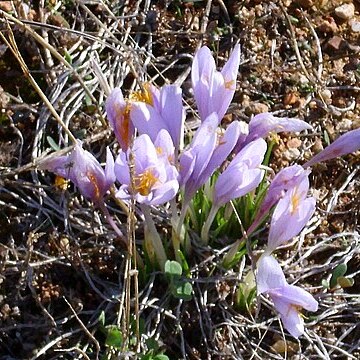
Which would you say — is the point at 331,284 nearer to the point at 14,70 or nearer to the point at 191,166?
the point at 191,166

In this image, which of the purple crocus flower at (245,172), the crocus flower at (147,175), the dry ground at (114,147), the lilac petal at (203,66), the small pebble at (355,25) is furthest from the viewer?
the small pebble at (355,25)

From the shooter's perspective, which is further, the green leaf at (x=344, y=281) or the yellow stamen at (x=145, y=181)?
the green leaf at (x=344, y=281)

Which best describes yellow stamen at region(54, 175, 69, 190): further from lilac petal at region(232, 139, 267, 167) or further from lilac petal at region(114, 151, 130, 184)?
lilac petal at region(232, 139, 267, 167)

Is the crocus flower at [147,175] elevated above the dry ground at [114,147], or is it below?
above

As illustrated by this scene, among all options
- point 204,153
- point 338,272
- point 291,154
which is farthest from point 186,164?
point 291,154

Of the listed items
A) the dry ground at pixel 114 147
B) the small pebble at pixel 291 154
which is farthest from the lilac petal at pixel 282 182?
the small pebble at pixel 291 154

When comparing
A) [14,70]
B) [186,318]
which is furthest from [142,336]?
[14,70]

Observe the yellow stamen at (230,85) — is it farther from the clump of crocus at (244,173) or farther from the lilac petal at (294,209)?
the lilac petal at (294,209)

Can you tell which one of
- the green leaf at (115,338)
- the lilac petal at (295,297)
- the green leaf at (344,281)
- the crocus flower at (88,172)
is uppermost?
the crocus flower at (88,172)
